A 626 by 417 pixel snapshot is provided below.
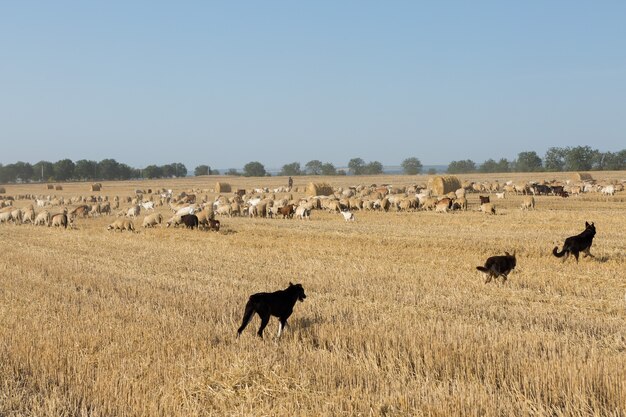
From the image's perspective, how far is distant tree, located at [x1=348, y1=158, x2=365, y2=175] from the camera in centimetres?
15112

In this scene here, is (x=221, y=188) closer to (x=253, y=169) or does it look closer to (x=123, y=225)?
(x=123, y=225)

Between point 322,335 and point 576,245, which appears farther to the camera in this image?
point 576,245

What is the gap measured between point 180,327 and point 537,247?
41.8 feet

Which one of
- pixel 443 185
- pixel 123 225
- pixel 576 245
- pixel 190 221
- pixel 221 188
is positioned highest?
pixel 443 185

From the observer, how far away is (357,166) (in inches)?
5969

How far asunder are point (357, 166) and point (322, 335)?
144m

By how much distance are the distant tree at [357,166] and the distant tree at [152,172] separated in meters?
49.6

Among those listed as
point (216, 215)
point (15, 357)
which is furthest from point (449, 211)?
point (15, 357)

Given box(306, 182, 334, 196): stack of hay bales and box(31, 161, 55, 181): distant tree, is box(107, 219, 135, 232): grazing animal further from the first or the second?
box(31, 161, 55, 181): distant tree

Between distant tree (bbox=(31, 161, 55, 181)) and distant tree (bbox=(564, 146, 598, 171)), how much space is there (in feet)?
318

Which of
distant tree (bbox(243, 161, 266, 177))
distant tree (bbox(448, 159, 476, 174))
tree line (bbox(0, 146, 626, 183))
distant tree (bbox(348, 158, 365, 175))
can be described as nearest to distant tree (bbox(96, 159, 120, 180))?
tree line (bbox(0, 146, 626, 183))

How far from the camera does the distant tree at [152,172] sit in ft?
416

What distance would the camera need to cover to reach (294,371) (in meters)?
6.59

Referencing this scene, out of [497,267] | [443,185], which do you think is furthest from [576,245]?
[443,185]
